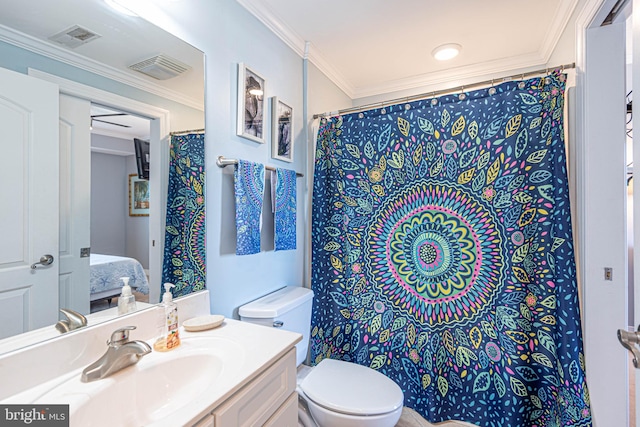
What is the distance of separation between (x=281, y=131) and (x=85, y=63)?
97 cm

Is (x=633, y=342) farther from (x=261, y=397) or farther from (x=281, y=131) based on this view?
(x=281, y=131)

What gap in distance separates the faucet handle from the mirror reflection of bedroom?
127 mm

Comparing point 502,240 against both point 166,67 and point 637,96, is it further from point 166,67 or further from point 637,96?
point 166,67

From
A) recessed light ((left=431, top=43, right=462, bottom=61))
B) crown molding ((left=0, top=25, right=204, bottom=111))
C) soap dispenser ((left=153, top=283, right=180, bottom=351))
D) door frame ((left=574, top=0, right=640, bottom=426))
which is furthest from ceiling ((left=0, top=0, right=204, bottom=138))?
door frame ((left=574, top=0, right=640, bottom=426))

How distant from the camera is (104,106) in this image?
3.05ft

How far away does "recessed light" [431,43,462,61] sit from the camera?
189cm

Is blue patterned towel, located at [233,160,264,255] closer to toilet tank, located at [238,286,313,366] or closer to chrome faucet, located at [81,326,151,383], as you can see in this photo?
toilet tank, located at [238,286,313,366]

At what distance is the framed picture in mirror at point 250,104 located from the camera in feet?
4.57

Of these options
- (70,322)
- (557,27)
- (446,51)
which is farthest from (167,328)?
(557,27)

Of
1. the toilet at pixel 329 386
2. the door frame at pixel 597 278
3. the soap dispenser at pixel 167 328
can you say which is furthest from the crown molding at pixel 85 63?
the door frame at pixel 597 278

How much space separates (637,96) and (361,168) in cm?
121

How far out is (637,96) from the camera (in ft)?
2.31

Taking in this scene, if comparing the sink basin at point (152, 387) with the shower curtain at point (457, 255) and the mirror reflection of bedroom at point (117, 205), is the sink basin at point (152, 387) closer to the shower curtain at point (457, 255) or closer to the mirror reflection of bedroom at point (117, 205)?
the mirror reflection of bedroom at point (117, 205)

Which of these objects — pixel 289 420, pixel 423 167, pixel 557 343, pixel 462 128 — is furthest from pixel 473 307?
pixel 289 420
